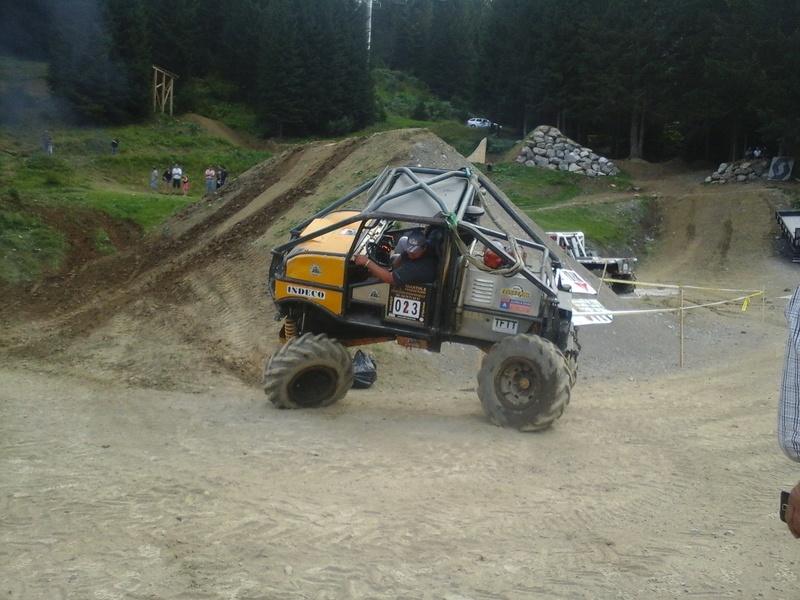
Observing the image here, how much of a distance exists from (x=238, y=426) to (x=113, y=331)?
17.6 ft

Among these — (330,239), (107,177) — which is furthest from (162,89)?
(330,239)

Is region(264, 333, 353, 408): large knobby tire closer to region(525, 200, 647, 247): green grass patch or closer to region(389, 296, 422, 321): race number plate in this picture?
region(389, 296, 422, 321): race number plate

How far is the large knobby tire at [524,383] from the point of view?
830 centimetres

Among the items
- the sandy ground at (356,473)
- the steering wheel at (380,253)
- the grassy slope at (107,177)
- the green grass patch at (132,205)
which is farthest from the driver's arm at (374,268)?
the green grass patch at (132,205)

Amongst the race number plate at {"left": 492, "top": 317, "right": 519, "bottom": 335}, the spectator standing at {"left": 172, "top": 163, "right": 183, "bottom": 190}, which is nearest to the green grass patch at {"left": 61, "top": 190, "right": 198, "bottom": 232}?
the spectator standing at {"left": 172, "top": 163, "right": 183, "bottom": 190}

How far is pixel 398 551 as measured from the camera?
5.50m

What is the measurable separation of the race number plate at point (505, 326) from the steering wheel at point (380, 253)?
137cm

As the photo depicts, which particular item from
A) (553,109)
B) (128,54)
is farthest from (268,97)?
(553,109)

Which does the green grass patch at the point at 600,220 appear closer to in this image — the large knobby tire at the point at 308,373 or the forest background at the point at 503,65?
the forest background at the point at 503,65

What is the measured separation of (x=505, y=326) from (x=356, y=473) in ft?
8.78

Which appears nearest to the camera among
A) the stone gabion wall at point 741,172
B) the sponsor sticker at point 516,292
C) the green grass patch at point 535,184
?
the sponsor sticker at point 516,292

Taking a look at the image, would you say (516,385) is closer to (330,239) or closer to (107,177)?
(330,239)

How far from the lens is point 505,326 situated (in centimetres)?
887

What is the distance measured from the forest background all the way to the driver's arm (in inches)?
1348
